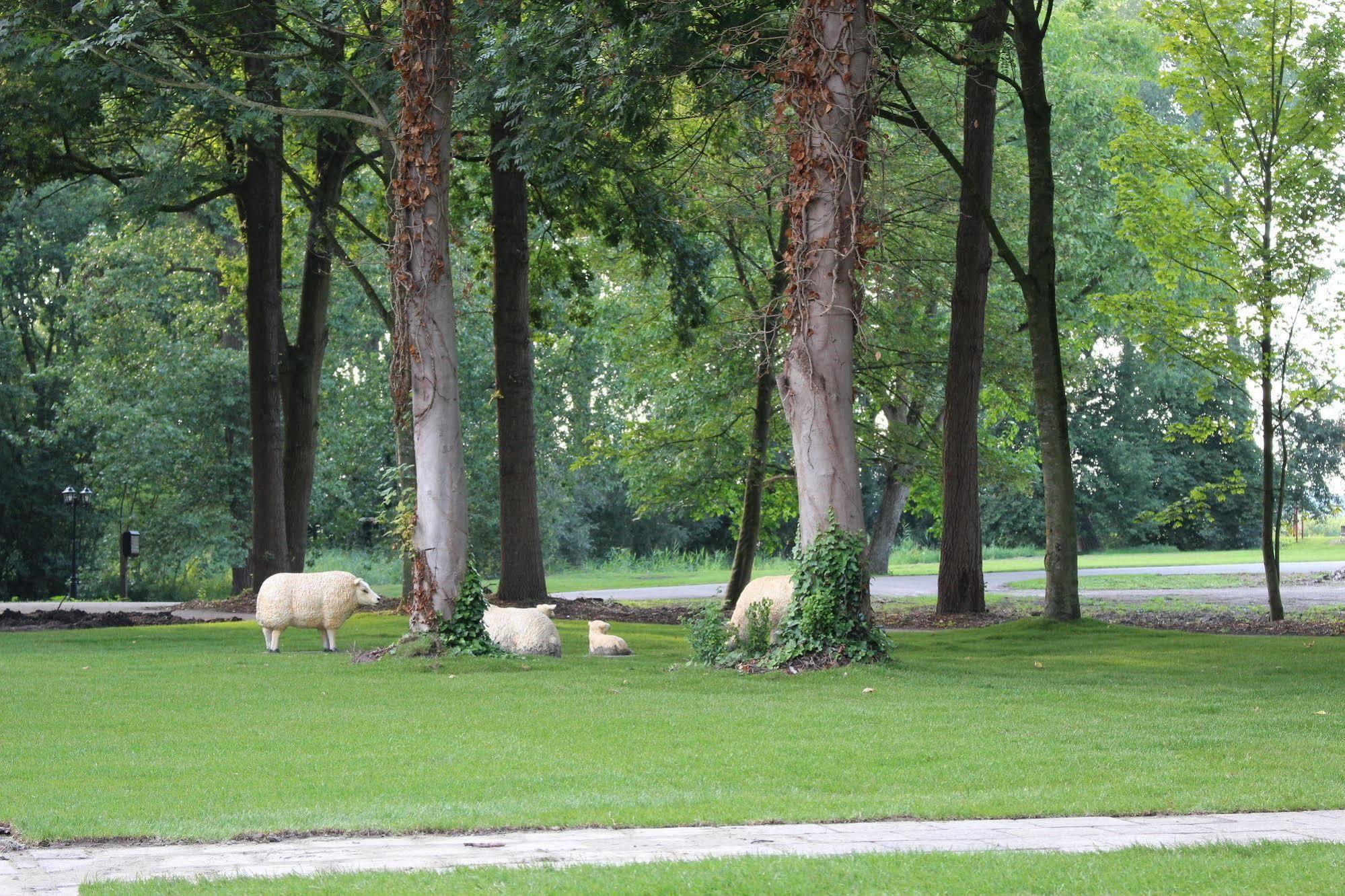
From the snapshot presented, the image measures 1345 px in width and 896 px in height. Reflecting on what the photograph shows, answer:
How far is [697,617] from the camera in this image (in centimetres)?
1638

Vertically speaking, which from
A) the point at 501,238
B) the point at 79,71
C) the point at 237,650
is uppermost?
the point at 79,71

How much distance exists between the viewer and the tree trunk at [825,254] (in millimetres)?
15531

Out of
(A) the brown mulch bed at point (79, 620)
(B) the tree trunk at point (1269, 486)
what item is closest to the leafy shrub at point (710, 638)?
(B) the tree trunk at point (1269, 486)

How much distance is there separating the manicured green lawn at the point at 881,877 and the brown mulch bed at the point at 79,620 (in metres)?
21.0

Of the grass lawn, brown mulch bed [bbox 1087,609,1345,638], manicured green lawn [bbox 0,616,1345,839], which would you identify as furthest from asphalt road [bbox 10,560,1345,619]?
manicured green lawn [bbox 0,616,1345,839]

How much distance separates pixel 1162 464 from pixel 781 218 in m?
38.9

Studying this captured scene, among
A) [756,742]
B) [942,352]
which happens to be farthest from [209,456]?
[756,742]

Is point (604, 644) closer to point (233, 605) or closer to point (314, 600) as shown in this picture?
point (314, 600)

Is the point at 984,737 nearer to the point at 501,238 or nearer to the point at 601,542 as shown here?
the point at 501,238

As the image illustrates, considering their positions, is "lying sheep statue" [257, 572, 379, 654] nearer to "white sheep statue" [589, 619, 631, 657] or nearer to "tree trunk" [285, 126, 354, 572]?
"white sheep statue" [589, 619, 631, 657]

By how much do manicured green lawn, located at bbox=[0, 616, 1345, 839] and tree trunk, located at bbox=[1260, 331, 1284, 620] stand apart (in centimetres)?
555

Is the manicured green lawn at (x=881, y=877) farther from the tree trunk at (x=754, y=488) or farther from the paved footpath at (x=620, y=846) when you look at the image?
the tree trunk at (x=754, y=488)

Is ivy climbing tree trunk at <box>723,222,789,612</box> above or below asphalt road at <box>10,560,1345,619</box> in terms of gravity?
above

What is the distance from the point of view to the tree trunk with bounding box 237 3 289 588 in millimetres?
27391
